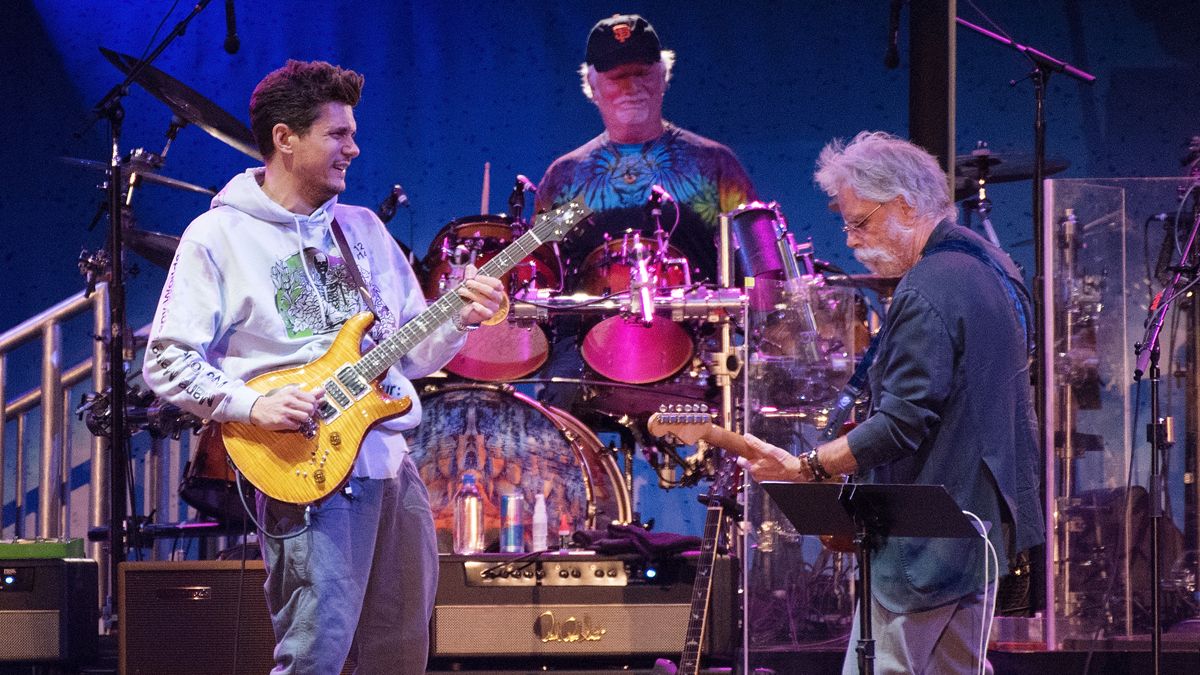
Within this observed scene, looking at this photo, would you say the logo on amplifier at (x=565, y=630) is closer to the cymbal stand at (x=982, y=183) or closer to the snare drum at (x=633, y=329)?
the snare drum at (x=633, y=329)

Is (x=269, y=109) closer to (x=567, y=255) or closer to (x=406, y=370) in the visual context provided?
(x=406, y=370)

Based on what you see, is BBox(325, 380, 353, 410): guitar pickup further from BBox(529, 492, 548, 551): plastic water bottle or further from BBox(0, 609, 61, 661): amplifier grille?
BBox(0, 609, 61, 661): amplifier grille

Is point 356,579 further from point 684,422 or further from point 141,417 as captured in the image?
point 141,417

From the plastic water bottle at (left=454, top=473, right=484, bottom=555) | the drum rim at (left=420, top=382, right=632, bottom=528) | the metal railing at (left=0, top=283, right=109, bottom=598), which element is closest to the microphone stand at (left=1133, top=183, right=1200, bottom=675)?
the drum rim at (left=420, top=382, right=632, bottom=528)

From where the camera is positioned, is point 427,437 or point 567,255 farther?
point 567,255

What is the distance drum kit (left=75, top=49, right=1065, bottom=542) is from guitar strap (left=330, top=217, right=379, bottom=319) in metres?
2.01

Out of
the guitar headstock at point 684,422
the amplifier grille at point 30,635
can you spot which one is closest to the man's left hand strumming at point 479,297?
the guitar headstock at point 684,422

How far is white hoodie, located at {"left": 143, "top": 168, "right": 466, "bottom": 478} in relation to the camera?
11.0 feet

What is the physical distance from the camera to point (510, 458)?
6.07 metres

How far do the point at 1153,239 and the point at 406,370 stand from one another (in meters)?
3.66

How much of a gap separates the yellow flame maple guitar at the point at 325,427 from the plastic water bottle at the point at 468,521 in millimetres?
2419

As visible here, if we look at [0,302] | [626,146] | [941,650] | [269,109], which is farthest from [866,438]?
[0,302]

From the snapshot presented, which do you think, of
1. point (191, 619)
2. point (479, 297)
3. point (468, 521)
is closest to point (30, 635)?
point (191, 619)

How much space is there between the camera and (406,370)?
3816 millimetres
